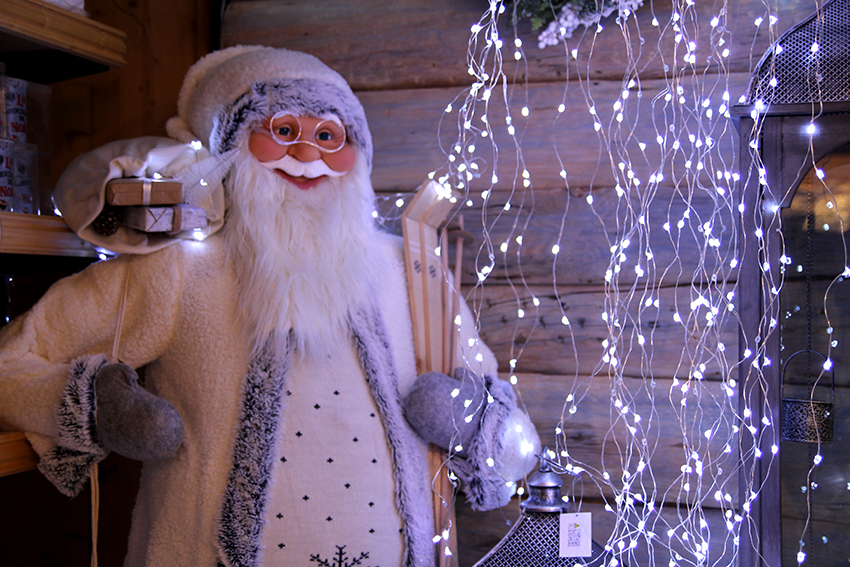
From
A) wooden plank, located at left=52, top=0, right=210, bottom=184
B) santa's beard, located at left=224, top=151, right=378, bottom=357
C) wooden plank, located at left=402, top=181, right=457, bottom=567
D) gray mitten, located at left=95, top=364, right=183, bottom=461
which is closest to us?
gray mitten, located at left=95, top=364, right=183, bottom=461

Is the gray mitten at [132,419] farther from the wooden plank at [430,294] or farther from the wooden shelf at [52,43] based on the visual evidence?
the wooden shelf at [52,43]

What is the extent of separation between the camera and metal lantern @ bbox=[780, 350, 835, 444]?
3.85ft

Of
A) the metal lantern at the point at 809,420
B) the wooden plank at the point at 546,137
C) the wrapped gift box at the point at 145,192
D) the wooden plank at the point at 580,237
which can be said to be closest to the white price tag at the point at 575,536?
the metal lantern at the point at 809,420

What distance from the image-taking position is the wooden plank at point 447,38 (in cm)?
139

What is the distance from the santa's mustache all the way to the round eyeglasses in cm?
3

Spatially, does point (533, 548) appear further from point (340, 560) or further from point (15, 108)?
point (15, 108)

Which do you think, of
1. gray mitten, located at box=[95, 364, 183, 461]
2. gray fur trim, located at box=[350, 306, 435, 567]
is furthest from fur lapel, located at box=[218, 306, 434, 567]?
gray mitten, located at box=[95, 364, 183, 461]

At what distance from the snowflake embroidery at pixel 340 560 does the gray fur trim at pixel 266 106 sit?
767mm

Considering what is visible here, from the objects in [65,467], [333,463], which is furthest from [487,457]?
[65,467]

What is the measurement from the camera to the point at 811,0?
4.40 feet

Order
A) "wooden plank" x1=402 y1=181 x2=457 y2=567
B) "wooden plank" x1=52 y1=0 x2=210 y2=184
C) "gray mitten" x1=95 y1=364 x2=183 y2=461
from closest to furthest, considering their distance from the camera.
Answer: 1. "gray mitten" x1=95 y1=364 x2=183 y2=461
2. "wooden plank" x1=402 y1=181 x2=457 y2=567
3. "wooden plank" x1=52 y1=0 x2=210 y2=184

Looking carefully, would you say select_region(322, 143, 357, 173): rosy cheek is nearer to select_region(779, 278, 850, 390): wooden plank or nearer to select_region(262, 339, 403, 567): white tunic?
select_region(262, 339, 403, 567): white tunic

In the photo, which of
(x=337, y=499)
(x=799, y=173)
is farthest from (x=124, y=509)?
(x=799, y=173)

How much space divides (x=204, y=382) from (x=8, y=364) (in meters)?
0.34
